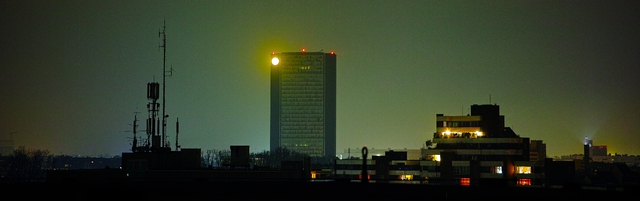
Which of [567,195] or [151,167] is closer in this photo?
[567,195]

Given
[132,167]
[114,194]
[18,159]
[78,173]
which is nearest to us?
[114,194]

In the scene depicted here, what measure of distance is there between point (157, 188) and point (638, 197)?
2608 centimetres

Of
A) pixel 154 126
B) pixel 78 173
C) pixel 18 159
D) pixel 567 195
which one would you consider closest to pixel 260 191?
pixel 567 195

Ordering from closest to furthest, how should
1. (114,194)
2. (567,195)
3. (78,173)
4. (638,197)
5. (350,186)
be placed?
(114,194)
(638,197)
(567,195)
(350,186)
(78,173)

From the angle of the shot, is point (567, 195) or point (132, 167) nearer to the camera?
point (567, 195)

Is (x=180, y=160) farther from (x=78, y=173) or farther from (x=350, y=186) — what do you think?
(x=350, y=186)

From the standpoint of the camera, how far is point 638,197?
52938 millimetres

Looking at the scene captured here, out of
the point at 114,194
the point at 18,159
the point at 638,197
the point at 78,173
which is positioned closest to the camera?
the point at 114,194

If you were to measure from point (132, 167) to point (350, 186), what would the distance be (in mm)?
55905

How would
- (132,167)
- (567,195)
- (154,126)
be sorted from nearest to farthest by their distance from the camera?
(567,195), (132,167), (154,126)

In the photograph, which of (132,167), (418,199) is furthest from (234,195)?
(132,167)

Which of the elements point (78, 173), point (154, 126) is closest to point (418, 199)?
point (78, 173)

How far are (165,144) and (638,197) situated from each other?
8475cm

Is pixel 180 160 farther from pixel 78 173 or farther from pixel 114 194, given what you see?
pixel 114 194
